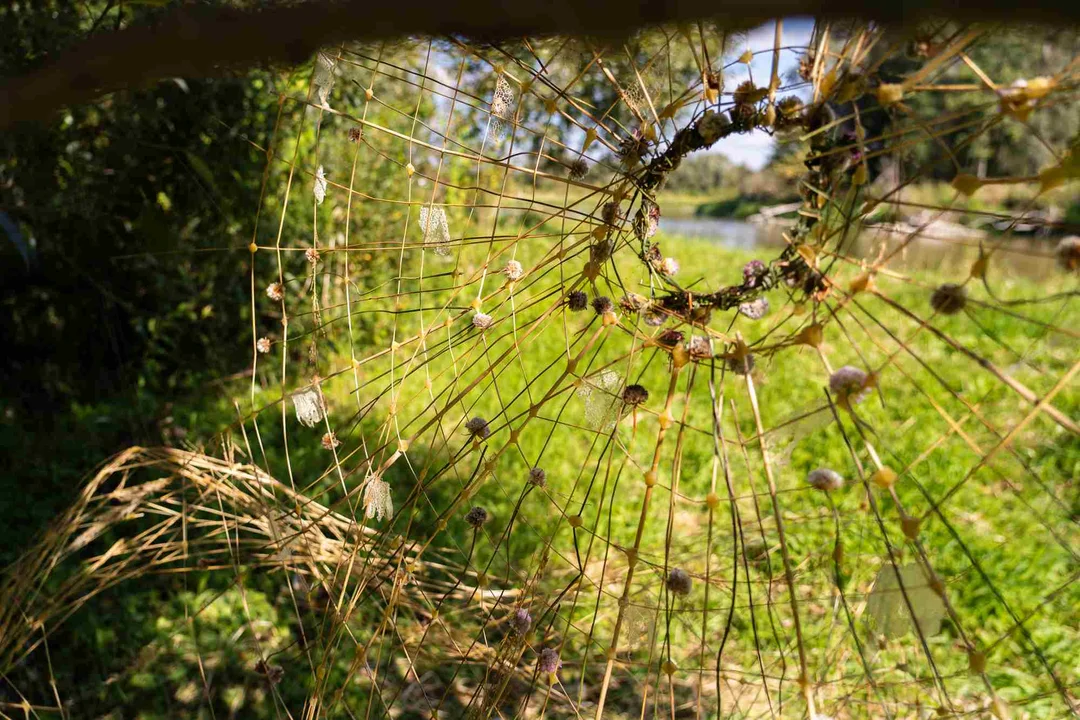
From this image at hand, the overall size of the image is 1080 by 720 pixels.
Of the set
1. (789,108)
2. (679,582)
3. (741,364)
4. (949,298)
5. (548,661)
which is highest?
(789,108)

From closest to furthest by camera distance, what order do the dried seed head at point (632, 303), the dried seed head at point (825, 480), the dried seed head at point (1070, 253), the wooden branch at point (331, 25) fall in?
1. the wooden branch at point (331, 25)
2. the dried seed head at point (1070, 253)
3. the dried seed head at point (825, 480)
4. the dried seed head at point (632, 303)

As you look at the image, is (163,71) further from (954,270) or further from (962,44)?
(954,270)

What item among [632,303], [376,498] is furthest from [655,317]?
[376,498]

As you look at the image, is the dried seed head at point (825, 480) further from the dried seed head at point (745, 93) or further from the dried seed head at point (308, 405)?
the dried seed head at point (308, 405)

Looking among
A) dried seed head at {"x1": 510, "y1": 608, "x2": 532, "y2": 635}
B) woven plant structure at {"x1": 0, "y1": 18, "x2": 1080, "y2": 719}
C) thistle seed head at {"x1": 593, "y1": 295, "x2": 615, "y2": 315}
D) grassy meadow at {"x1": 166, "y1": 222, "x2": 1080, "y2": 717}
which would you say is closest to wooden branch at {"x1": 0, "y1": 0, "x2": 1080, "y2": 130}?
woven plant structure at {"x1": 0, "y1": 18, "x2": 1080, "y2": 719}

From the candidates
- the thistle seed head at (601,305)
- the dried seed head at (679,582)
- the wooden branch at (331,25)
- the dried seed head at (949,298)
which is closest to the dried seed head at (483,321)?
the thistle seed head at (601,305)

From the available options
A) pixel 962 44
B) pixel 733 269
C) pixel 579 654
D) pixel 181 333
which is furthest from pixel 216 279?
pixel 733 269

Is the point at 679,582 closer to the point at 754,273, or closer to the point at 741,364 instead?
the point at 741,364
